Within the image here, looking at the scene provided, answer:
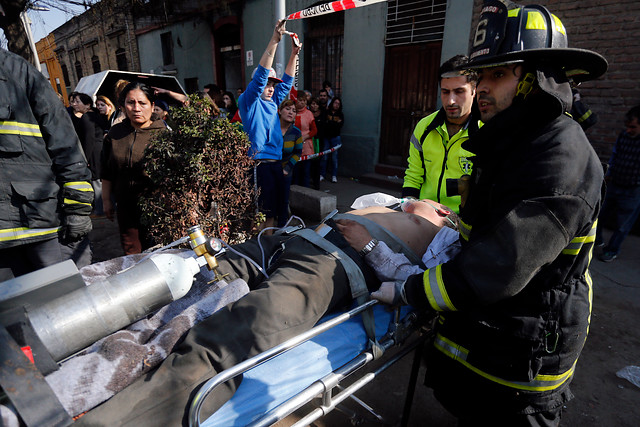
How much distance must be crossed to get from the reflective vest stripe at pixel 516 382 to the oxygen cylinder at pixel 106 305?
4.08 ft

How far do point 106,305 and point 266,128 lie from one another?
316 centimetres

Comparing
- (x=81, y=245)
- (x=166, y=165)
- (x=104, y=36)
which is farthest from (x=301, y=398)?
(x=104, y=36)

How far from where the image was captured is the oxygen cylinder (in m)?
1.17

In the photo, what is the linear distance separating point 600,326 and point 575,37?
4.52 m

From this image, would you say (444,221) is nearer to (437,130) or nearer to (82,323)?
(437,130)

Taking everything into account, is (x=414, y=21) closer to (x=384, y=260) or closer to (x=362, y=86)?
(x=362, y=86)

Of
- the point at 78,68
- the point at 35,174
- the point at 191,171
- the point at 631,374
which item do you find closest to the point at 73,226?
the point at 35,174

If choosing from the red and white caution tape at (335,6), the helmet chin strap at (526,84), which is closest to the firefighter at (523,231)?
the helmet chin strap at (526,84)

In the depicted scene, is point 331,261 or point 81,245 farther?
point 81,245

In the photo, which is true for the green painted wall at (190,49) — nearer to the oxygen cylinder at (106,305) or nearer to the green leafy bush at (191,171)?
the green leafy bush at (191,171)

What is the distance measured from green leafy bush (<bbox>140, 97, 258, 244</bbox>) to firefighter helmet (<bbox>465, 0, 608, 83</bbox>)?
6.57ft

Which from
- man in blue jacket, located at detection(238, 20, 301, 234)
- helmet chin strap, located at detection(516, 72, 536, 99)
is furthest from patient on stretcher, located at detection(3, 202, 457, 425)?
man in blue jacket, located at detection(238, 20, 301, 234)

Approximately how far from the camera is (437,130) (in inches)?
114

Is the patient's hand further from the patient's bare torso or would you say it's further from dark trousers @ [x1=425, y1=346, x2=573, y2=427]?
dark trousers @ [x1=425, y1=346, x2=573, y2=427]
